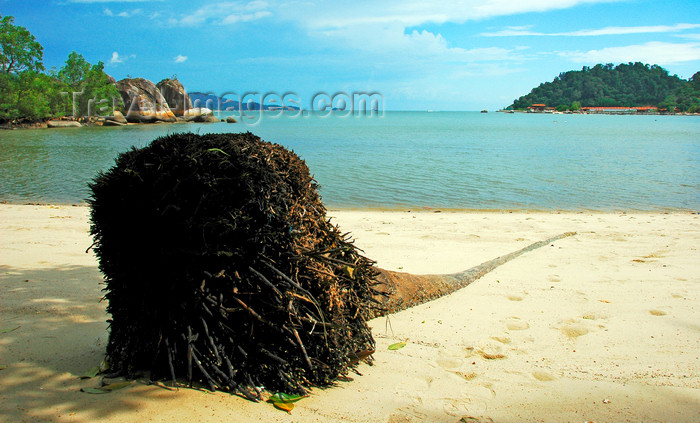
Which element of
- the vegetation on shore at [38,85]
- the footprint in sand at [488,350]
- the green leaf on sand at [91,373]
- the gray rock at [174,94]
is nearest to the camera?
the green leaf on sand at [91,373]

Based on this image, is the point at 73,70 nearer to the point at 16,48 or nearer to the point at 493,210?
the point at 16,48

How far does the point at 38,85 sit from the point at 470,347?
222ft

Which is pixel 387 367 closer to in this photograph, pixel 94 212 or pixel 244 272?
pixel 244 272

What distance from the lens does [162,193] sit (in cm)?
306

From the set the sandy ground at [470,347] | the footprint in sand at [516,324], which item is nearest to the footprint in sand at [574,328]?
the sandy ground at [470,347]

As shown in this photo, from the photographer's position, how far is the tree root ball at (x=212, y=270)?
2.97 meters

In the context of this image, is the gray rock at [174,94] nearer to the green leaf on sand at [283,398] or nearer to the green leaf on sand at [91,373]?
the green leaf on sand at [91,373]

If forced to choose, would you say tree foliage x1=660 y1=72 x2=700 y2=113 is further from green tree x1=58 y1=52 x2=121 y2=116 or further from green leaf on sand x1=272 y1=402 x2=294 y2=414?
green leaf on sand x1=272 y1=402 x2=294 y2=414

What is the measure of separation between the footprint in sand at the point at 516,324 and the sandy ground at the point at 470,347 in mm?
23

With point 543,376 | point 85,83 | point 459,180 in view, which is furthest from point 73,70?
point 543,376

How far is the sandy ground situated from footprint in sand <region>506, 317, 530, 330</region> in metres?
0.02

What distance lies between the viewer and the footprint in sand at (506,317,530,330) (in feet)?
15.8

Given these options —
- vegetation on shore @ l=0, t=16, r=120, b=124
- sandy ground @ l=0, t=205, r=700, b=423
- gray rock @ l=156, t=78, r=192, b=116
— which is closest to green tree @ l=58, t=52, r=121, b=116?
vegetation on shore @ l=0, t=16, r=120, b=124

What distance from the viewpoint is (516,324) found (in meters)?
4.91
